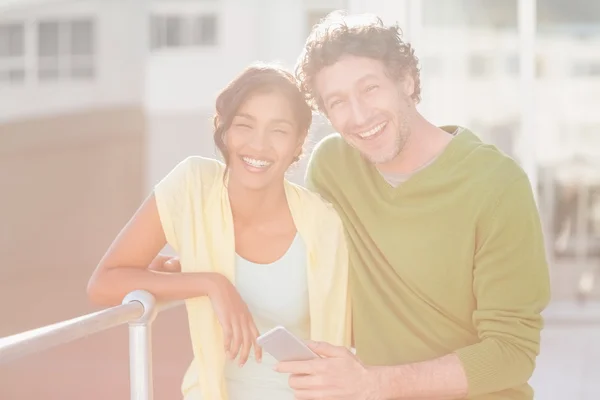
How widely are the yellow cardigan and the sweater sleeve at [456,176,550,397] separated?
0.78 ft

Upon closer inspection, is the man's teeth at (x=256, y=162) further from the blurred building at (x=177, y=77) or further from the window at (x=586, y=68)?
the window at (x=586, y=68)

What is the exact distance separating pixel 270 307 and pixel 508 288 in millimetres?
389

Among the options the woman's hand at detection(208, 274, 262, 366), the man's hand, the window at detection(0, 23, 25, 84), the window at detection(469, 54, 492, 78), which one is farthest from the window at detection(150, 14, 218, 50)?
the man's hand

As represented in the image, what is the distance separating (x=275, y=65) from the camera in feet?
5.74

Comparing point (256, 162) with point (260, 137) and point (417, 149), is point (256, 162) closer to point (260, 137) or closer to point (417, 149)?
point (260, 137)

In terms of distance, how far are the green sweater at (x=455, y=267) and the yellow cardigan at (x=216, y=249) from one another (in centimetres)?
3

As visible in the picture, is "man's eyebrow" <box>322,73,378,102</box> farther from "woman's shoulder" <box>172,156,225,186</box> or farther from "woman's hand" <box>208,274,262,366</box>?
"woman's hand" <box>208,274,262,366</box>

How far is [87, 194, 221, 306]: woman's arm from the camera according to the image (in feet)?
5.15

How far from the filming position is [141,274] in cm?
160

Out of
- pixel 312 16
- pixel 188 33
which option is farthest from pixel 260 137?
pixel 188 33

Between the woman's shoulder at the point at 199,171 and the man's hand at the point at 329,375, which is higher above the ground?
the woman's shoulder at the point at 199,171

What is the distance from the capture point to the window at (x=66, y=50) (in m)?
8.82

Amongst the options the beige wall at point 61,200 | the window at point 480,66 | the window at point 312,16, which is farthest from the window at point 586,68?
the beige wall at point 61,200

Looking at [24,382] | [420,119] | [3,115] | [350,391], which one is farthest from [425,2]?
[3,115]
